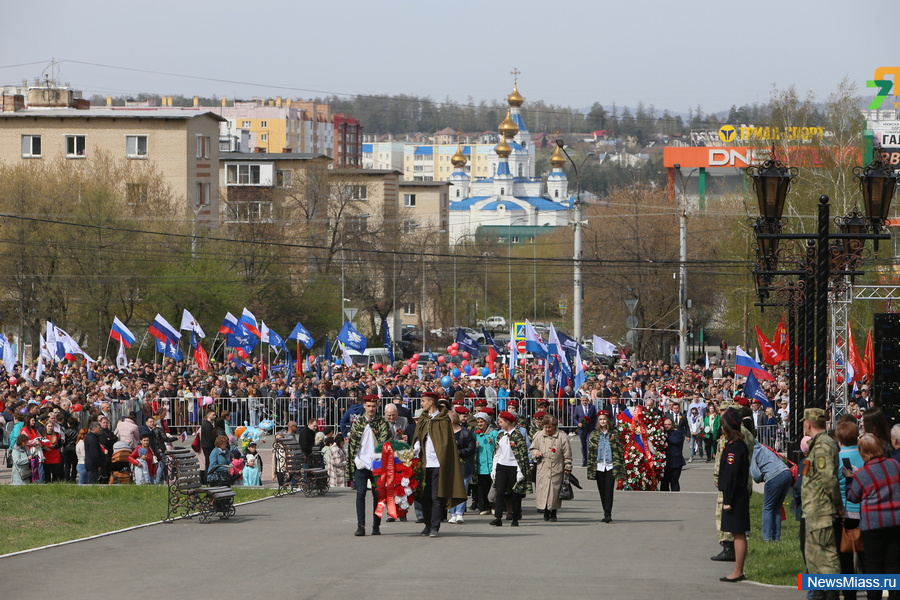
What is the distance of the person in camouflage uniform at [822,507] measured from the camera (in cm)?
927

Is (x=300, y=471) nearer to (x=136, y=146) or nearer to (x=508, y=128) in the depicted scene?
(x=136, y=146)

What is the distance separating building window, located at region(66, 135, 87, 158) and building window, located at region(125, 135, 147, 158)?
7.76ft

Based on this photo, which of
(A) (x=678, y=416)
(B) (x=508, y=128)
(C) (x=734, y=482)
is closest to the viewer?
(C) (x=734, y=482)

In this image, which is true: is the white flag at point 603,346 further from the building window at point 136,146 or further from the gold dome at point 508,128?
the gold dome at point 508,128

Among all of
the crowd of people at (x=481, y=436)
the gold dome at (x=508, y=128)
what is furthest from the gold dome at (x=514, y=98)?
the crowd of people at (x=481, y=436)

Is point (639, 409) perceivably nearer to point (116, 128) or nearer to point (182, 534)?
point (182, 534)

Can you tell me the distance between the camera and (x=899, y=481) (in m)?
8.34

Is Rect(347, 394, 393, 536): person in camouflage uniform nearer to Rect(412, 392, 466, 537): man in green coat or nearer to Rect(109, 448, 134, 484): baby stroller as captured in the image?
Rect(412, 392, 466, 537): man in green coat

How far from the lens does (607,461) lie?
1494 cm

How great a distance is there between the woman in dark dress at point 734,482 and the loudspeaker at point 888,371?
35.0ft

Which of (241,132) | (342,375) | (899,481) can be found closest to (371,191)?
(241,132)

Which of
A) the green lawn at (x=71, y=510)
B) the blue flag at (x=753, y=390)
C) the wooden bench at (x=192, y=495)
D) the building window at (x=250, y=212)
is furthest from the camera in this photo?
the building window at (x=250, y=212)

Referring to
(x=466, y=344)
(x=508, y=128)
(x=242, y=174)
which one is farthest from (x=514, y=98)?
(x=466, y=344)

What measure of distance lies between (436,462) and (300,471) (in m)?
5.65
